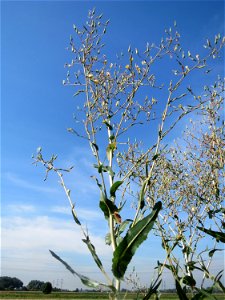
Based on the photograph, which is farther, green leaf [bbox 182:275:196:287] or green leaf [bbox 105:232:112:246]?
green leaf [bbox 182:275:196:287]

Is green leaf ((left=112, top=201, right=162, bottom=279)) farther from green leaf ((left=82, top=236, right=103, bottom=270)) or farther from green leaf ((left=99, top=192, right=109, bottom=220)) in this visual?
green leaf ((left=99, top=192, right=109, bottom=220))

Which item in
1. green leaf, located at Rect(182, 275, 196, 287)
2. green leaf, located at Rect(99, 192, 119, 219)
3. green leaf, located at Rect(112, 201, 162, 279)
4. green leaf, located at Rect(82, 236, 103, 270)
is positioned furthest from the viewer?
green leaf, located at Rect(182, 275, 196, 287)

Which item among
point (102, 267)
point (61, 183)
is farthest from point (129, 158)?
point (102, 267)

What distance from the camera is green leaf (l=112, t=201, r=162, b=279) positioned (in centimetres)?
260

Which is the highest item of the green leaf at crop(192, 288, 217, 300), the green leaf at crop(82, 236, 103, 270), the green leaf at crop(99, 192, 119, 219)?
the green leaf at crop(99, 192, 119, 219)

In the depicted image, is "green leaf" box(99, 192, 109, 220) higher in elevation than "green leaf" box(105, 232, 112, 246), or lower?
higher

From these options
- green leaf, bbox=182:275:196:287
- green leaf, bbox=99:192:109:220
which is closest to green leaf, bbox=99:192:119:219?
green leaf, bbox=99:192:109:220

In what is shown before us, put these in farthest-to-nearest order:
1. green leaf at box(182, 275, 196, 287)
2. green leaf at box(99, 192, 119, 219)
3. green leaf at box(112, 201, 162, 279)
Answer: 1. green leaf at box(182, 275, 196, 287)
2. green leaf at box(99, 192, 119, 219)
3. green leaf at box(112, 201, 162, 279)

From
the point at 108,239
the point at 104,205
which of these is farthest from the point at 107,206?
the point at 108,239

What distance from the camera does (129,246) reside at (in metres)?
2.61

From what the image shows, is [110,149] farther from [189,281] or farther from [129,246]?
[189,281]

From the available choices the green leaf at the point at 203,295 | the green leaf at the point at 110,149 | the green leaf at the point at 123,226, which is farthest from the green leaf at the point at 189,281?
the green leaf at the point at 110,149

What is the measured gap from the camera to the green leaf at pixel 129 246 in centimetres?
260

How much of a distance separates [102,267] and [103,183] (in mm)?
692
